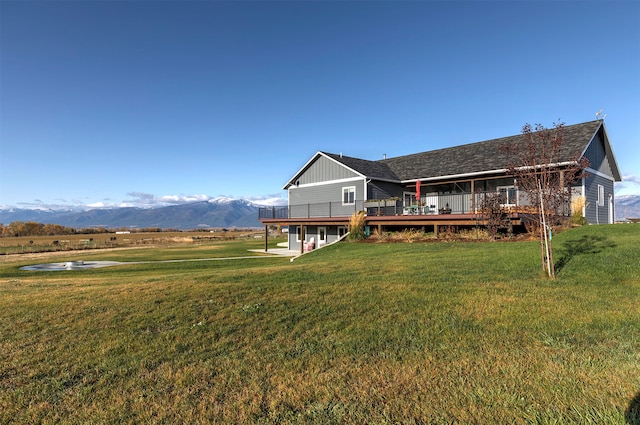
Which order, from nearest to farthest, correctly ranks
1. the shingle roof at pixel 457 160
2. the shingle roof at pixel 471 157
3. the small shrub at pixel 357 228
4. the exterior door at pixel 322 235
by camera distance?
the shingle roof at pixel 471 157
the shingle roof at pixel 457 160
the small shrub at pixel 357 228
the exterior door at pixel 322 235

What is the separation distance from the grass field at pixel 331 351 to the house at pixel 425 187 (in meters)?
11.2

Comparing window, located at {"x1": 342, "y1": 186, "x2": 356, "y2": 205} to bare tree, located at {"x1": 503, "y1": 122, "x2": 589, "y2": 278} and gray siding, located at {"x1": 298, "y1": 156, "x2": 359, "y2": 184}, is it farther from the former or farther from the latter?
bare tree, located at {"x1": 503, "y1": 122, "x2": 589, "y2": 278}

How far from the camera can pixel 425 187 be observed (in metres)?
25.1

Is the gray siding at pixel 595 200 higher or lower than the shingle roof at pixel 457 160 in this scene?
lower

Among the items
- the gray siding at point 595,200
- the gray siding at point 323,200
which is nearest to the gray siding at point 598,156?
the gray siding at point 595,200

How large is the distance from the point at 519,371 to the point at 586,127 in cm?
2231

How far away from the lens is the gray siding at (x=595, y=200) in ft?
64.3

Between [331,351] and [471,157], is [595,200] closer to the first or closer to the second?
[471,157]

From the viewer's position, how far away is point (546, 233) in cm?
887

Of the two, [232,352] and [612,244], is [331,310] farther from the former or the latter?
[612,244]

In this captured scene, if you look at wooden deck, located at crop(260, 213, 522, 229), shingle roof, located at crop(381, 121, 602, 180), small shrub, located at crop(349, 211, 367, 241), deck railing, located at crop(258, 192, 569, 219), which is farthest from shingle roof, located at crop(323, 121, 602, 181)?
small shrub, located at crop(349, 211, 367, 241)

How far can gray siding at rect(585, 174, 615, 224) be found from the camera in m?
19.6

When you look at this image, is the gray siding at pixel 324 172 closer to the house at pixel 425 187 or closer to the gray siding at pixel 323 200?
the house at pixel 425 187

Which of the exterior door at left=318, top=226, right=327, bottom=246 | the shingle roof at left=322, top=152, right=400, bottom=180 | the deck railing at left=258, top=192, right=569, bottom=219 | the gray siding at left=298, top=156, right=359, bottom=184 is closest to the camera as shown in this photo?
the deck railing at left=258, top=192, right=569, bottom=219
